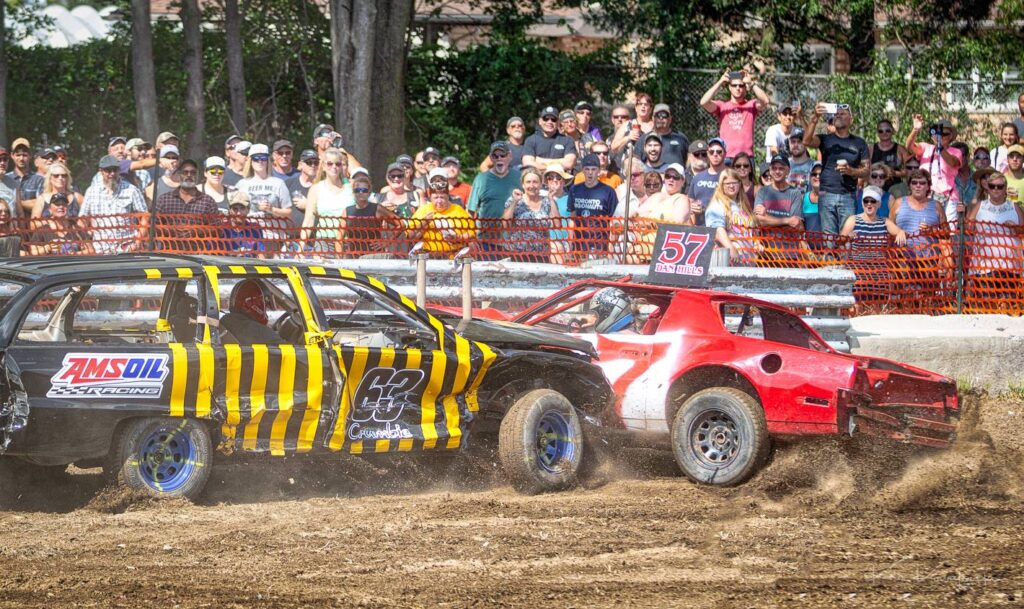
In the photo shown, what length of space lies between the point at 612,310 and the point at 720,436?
130 cm

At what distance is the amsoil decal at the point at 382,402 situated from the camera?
875 cm

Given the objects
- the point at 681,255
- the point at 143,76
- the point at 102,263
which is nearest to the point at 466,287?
the point at 681,255

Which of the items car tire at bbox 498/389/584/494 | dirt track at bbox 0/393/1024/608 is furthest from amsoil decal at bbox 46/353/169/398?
car tire at bbox 498/389/584/494

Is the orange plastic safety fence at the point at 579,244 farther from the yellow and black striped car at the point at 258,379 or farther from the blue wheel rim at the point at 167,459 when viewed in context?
the blue wheel rim at the point at 167,459

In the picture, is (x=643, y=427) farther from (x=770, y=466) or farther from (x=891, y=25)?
(x=891, y=25)

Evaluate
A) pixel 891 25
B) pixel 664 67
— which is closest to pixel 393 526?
pixel 664 67

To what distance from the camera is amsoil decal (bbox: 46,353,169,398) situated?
7.68 m

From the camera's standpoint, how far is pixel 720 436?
985cm

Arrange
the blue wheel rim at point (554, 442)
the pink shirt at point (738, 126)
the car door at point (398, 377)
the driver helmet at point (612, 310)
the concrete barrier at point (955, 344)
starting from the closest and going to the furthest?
1. the car door at point (398, 377)
2. the blue wheel rim at point (554, 442)
3. the driver helmet at point (612, 310)
4. the concrete barrier at point (955, 344)
5. the pink shirt at point (738, 126)

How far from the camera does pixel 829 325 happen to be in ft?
40.0

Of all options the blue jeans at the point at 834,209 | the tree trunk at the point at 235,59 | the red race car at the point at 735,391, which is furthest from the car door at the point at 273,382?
the tree trunk at the point at 235,59

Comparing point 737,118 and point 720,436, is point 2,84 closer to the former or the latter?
point 737,118

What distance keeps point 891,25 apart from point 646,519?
47.7 ft

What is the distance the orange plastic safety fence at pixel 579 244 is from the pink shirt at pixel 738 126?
2664 mm
